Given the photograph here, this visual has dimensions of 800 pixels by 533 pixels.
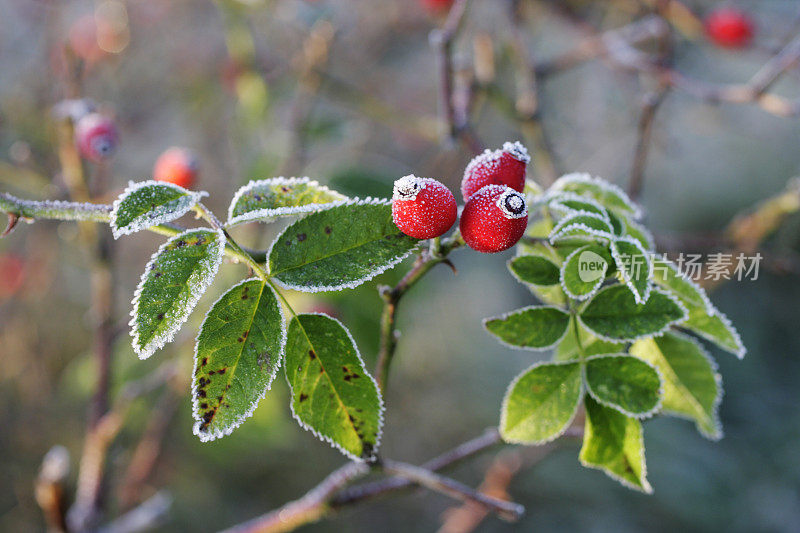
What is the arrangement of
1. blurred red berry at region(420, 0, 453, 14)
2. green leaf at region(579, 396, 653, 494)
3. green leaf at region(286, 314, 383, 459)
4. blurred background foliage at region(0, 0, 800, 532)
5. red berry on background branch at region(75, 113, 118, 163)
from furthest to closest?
blurred background foliage at region(0, 0, 800, 532) → blurred red berry at region(420, 0, 453, 14) → red berry on background branch at region(75, 113, 118, 163) → green leaf at region(579, 396, 653, 494) → green leaf at region(286, 314, 383, 459)

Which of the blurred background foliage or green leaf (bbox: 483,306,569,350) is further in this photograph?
the blurred background foliage

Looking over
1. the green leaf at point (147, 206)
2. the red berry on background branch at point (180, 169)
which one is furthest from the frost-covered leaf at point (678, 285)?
the red berry on background branch at point (180, 169)

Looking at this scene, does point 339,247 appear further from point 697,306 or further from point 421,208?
point 697,306

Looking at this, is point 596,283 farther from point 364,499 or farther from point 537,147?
point 537,147

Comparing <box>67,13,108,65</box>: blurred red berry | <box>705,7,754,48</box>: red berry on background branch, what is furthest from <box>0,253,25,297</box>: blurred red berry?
<box>705,7,754,48</box>: red berry on background branch

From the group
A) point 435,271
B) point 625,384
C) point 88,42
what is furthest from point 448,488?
point 88,42

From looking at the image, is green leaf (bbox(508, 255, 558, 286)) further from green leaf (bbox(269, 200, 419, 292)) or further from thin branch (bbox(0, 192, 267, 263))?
thin branch (bbox(0, 192, 267, 263))
